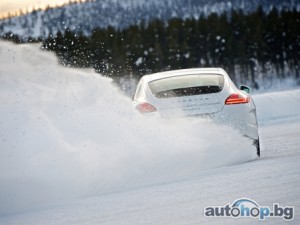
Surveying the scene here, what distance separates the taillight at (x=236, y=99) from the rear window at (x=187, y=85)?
19 cm

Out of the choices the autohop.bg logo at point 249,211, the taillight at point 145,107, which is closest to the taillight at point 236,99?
the taillight at point 145,107

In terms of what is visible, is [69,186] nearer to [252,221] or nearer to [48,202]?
[48,202]

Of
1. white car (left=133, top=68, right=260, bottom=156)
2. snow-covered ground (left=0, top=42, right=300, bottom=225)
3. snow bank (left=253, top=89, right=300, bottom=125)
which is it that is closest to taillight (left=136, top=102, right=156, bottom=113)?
white car (left=133, top=68, right=260, bottom=156)

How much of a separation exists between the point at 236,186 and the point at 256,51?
95.8 metres

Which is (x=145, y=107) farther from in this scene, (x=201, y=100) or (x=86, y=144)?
(x=86, y=144)

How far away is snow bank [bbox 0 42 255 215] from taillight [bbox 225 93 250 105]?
0.42 metres

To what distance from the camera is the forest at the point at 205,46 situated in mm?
98312

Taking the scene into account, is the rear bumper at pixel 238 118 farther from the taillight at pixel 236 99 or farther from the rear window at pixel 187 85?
the rear window at pixel 187 85

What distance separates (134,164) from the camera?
8039 millimetres

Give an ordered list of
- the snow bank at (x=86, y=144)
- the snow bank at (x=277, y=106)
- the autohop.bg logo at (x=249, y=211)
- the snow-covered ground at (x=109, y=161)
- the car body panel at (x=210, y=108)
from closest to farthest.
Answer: the autohop.bg logo at (x=249, y=211)
the snow-covered ground at (x=109, y=161)
the snow bank at (x=86, y=144)
the car body panel at (x=210, y=108)
the snow bank at (x=277, y=106)

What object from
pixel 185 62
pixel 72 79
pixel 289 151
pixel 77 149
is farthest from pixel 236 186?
pixel 185 62

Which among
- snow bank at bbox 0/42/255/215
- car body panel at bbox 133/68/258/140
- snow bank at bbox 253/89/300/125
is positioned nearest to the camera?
snow bank at bbox 0/42/255/215

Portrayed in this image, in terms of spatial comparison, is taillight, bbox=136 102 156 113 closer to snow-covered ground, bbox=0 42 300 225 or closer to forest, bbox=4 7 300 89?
snow-covered ground, bbox=0 42 300 225

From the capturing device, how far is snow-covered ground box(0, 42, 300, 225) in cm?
567
